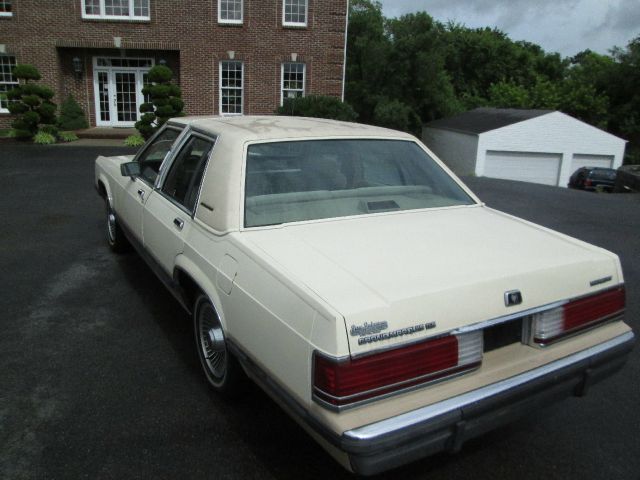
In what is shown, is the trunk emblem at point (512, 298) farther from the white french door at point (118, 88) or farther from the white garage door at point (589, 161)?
the white garage door at point (589, 161)

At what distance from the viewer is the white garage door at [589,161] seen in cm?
2989

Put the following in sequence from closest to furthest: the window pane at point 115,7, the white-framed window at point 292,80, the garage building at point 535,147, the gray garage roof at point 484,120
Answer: the window pane at point 115,7 → the white-framed window at point 292,80 → the garage building at point 535,147 → the gray garage roof at point 484,120

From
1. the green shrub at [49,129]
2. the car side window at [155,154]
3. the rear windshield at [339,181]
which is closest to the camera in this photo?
the rear windshield at [339,181]

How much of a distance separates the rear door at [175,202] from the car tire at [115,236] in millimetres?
1616

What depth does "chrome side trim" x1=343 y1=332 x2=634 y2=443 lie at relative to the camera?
223cm

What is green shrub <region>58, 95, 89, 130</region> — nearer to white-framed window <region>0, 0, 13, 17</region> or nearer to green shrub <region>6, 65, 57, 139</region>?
green shrub <region>6, 65, 57, 139</region>

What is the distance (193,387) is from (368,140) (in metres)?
2.03

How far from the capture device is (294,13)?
69.2 ft

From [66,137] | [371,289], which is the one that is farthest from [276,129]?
[66,137]

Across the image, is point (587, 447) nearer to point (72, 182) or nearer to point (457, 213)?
point (457, 213)

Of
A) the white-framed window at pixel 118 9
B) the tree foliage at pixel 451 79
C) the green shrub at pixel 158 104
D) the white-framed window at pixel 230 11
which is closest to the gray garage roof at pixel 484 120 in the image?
the tree foliage at pixel 451 79

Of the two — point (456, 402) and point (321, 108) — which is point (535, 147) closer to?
point (321, 108)

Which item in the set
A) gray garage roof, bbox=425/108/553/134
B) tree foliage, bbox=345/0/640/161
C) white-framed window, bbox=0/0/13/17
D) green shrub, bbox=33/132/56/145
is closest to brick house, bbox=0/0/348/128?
white-framed window, bbox=0/0/13/17

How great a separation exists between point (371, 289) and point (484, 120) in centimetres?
3170
